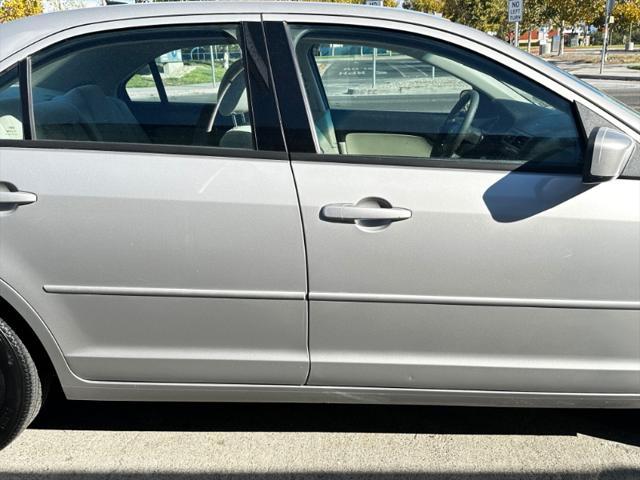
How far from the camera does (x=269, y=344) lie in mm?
2205

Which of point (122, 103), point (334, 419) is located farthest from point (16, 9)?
point (334, 419)

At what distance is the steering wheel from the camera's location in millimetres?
2292

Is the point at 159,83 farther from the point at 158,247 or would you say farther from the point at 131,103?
the point at 158,247

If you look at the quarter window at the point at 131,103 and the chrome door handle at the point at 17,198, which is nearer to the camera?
the chrome door handle at the point at 17,198

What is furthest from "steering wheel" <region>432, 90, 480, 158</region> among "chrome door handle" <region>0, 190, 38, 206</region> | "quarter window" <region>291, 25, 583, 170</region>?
"chrome door handle" <region>0, 190, 38, 206</region>

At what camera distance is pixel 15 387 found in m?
2.29

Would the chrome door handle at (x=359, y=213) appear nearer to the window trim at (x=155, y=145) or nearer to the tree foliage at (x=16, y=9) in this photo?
the window trim at (x=155, y=145)

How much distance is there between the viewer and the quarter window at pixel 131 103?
2211mm

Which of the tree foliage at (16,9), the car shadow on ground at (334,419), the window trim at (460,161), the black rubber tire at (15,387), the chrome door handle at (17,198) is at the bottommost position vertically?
the car shadow on ground at (334,419)

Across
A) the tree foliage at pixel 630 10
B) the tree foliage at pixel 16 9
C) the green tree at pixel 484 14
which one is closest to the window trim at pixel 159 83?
the tree foliage at pixel 16 9

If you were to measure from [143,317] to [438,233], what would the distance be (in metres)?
1.07

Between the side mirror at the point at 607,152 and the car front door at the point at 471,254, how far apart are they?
10 cm

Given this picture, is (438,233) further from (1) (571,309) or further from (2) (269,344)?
(2) (269,344)

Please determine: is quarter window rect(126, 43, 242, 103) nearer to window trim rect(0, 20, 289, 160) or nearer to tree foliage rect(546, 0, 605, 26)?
window trim rect(0, 20, 289, 160)
